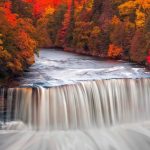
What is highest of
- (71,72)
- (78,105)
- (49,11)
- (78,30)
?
(49,11)

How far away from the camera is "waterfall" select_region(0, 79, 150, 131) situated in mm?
24531

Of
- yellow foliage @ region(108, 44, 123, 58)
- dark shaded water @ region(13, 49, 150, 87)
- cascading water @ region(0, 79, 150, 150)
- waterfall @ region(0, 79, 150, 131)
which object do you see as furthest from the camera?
yellow foliage @ region(108, 44, 123, 58)

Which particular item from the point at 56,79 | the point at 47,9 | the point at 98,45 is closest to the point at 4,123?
the point at 56,79

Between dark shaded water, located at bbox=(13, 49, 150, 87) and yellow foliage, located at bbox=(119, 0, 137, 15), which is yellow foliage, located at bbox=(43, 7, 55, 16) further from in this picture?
dark shaded water, located at bbox=(13, 49, 150, 87)

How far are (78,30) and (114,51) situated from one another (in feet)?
40.5

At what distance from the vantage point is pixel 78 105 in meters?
25.9

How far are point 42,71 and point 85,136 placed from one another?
1109cm

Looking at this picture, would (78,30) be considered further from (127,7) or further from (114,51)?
(114,51)

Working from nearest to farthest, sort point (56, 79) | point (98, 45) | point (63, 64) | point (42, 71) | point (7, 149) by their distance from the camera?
point (7, 149)
point (56, 79)
point (42, 71)
point (63, 64)
point (98, 45)

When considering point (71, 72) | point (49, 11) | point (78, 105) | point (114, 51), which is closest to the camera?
point (78, 105)

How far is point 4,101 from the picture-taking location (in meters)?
24.5

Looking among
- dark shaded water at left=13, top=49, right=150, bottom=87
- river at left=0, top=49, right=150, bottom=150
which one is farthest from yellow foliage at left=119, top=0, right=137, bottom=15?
river at left=0, top=49, right=150, bottom=150

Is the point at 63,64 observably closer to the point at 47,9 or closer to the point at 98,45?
the point at 98,45

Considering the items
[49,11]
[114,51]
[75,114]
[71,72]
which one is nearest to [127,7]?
[114,51]
